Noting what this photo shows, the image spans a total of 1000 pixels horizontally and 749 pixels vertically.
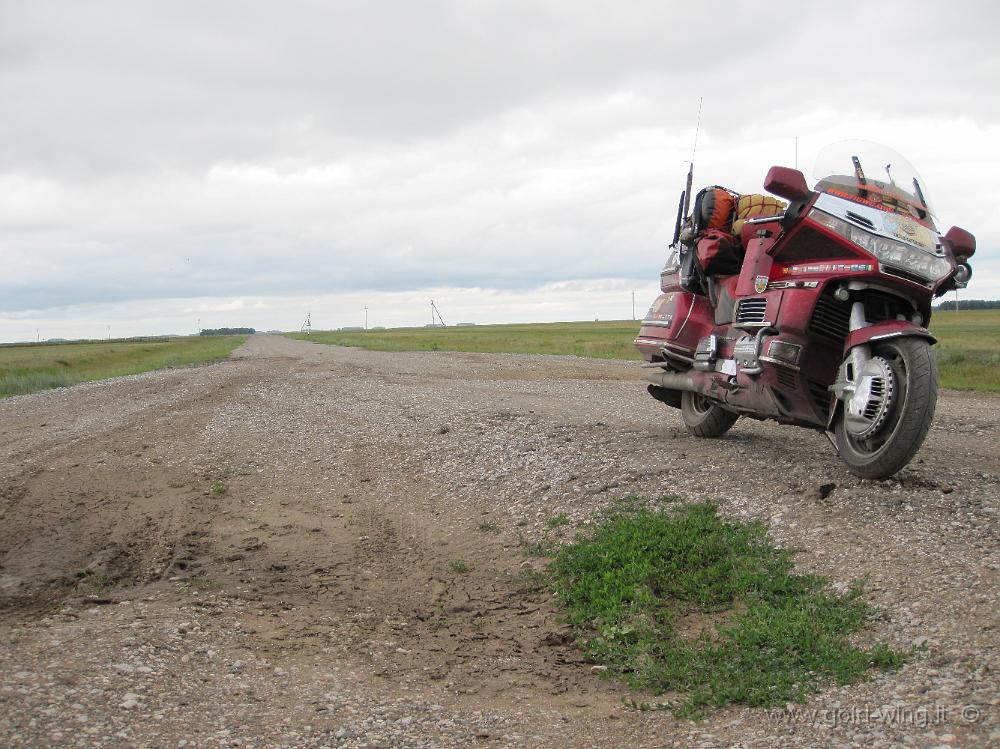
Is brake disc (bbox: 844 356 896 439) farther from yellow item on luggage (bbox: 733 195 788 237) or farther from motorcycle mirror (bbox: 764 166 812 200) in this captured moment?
yellow item on luggage (bbox: 733 195 788 237)

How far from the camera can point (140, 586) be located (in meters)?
5.31

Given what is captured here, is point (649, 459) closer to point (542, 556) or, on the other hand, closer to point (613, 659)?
point (542, 556)

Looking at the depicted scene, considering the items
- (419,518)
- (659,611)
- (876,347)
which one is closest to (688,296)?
(876,347)

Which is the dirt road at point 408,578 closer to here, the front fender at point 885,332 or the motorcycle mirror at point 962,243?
the front fender at point 885,332

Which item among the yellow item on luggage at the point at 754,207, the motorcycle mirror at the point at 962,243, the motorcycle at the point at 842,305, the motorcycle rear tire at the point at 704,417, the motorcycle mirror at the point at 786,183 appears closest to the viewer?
the motorcycle at the point at 842,305

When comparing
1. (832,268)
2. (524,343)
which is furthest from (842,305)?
(524,343)

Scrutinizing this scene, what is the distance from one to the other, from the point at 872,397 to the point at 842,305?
3.19ft

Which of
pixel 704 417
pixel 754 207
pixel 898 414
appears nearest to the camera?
pixel 898 414

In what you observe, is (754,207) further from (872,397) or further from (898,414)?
(898,414)

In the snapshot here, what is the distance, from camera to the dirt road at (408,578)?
3391 millimetres

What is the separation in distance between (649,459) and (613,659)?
138 inches

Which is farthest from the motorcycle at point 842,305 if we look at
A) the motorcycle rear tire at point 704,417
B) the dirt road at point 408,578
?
the motorcycle rear tire at point 704,417

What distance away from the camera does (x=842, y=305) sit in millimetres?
6145

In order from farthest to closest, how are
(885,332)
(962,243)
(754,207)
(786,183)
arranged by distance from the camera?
1. (754,207)
2. (962,243)
3. (786,183)
4. (885,332)
